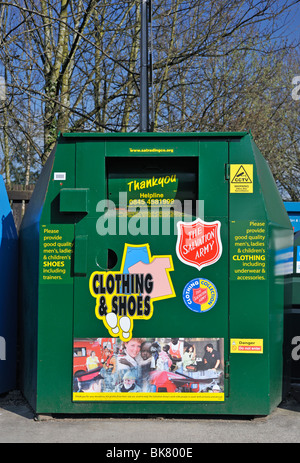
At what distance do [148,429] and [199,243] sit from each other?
4.12 feet

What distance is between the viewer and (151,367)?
12.8 ft

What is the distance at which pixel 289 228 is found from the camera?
14.6ft

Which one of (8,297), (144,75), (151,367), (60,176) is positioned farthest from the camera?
(144,75)

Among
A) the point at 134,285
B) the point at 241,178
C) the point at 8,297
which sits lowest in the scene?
the point at 8,297

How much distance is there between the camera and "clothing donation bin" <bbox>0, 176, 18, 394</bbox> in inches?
176

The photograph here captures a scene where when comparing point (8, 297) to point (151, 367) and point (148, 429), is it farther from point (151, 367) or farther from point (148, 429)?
point (148, 429)

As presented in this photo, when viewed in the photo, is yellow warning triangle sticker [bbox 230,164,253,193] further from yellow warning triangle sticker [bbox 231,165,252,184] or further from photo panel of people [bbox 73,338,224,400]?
photo panel of people [bbox 73,338,224,400]

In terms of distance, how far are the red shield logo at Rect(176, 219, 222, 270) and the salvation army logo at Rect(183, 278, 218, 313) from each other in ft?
0.37

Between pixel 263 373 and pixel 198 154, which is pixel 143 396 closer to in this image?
pixel 263 373

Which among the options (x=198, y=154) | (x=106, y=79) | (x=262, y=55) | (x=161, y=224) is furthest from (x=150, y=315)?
(x=262, y=55)

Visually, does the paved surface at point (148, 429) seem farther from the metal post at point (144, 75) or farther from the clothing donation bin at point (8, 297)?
the metal post at point (144, 75)

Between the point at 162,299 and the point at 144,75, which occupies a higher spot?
the point at 144,75

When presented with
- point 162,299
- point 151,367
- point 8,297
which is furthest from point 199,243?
point 8,297

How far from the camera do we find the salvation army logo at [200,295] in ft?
12.8
